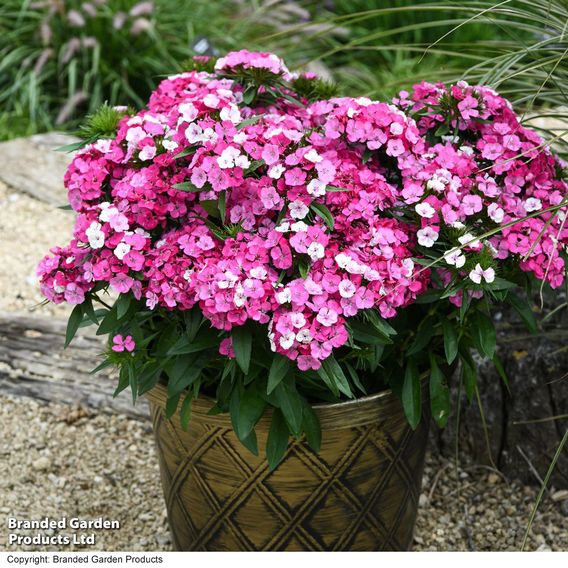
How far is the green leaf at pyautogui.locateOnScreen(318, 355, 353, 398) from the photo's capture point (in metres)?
1.36

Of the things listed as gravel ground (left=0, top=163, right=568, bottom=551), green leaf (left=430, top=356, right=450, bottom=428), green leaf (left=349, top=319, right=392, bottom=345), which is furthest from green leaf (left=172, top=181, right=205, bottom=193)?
gravel ground (left=0, top=163, right=568, bottom=551)

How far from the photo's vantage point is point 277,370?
1.35 meters

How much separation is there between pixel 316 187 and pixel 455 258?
0.26m

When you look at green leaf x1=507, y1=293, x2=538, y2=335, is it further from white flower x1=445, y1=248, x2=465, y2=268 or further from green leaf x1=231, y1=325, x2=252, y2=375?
green leaf x1=231, y1=325, x2=252, y2=375

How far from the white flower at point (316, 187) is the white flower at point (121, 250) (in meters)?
0.32

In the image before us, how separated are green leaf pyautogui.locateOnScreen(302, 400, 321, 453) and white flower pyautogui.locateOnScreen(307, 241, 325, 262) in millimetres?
290

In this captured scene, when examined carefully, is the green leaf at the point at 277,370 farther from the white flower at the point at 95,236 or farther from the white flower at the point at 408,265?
the white flower at the point at 95,236

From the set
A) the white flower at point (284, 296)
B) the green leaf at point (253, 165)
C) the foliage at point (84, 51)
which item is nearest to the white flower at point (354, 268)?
the white flower at point (284, 296)

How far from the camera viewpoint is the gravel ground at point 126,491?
205 cm

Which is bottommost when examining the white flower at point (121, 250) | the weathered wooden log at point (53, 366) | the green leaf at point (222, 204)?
the weathered wooden log at point (53, 366)

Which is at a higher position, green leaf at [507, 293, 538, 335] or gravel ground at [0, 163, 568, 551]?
green leaf at [507, 293, 538, 335]

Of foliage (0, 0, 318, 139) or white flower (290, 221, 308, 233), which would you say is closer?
white flower (290, 221, 308, 233)

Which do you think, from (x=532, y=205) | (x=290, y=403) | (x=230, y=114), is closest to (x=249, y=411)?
(x=290, y=403)

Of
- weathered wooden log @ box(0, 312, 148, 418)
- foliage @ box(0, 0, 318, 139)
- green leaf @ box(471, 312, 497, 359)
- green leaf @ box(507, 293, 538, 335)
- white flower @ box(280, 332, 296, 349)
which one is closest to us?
white flower @ box(280, 332, 296, 349)
